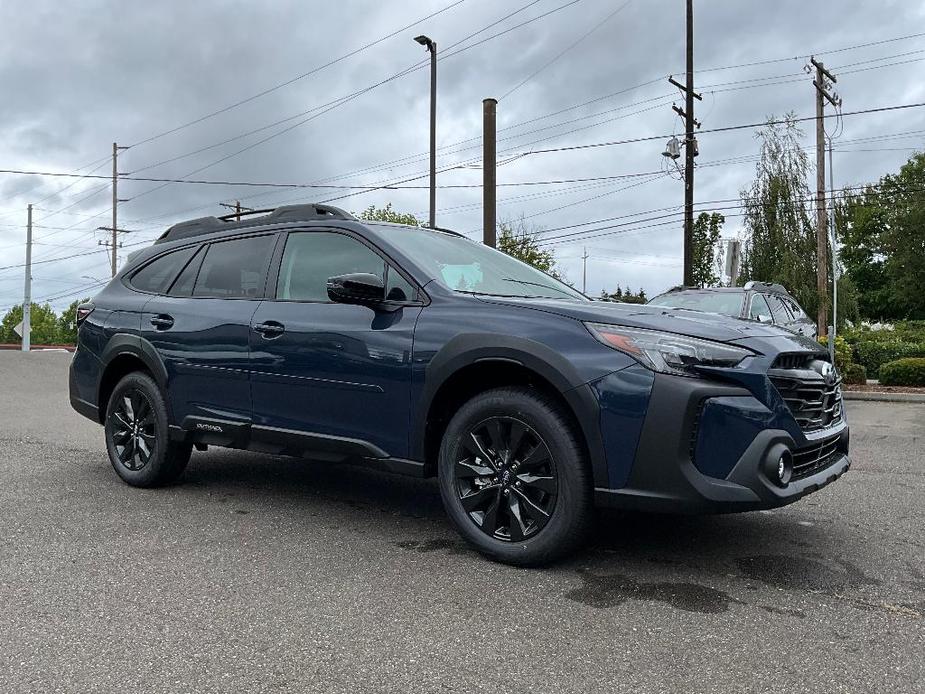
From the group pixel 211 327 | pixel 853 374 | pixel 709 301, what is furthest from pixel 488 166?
pixel 211 327

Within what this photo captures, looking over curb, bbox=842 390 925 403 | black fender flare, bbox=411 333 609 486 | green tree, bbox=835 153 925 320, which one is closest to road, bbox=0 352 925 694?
black fender flare, bbox=411 333 609 486

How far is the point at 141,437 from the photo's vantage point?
524cm

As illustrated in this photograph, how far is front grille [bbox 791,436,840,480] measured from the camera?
132 inches

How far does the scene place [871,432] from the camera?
892 cm

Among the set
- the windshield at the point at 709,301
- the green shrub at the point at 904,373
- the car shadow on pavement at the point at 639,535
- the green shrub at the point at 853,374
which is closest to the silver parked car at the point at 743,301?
the windshield at the point at 709,301

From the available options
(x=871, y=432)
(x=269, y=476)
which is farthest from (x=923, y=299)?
(x=269, y=476)

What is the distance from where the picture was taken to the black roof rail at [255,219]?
15.3 ft

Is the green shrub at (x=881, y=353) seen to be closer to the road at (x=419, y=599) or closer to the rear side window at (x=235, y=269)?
the road at (x=419, y=599)

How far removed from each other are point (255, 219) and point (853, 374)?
→ 12921 mm

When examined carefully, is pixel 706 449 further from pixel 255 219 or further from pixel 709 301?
pixel 709 301

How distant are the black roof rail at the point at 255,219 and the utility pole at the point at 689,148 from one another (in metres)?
16.3

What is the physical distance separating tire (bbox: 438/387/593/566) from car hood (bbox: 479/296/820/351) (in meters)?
0.44

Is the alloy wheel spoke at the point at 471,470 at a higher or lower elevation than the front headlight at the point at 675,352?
lower

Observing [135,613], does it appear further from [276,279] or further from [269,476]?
[269,476]
